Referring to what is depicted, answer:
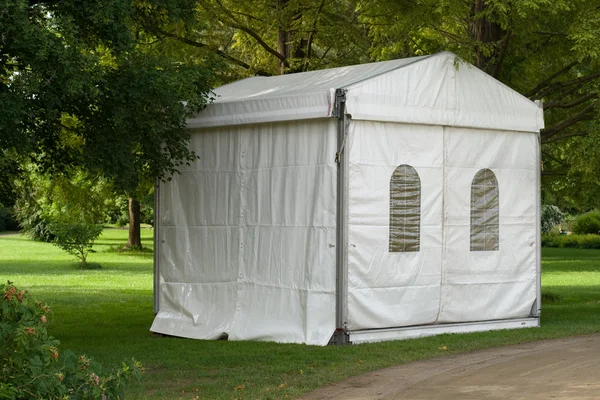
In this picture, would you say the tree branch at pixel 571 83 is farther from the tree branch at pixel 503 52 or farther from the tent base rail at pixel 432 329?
the tent base rail at pixel 432 329

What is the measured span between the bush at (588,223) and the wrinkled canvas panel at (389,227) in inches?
1512

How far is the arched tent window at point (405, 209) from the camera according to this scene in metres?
13.2

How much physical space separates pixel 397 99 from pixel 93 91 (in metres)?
3.92

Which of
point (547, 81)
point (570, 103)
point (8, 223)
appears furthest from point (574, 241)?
point (8, 223)

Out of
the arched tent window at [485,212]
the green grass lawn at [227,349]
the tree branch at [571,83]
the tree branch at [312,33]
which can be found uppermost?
the tree branch at [312,33]

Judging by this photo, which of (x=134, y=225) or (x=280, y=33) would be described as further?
(x=134, y=225)

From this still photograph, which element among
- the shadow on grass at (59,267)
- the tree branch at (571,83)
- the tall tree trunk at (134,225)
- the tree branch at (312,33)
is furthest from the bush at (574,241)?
the tree branch at (312,33)

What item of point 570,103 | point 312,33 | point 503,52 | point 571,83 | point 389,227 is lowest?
point 389,227

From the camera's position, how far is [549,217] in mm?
50625

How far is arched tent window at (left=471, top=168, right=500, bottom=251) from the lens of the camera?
1410 centimetres

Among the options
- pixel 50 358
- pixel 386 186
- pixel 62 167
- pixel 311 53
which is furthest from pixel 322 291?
pixel 311 53

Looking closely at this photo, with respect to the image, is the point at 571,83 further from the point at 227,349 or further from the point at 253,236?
the point at 227,349

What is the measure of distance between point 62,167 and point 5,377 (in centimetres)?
812

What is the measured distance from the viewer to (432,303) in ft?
44.3
